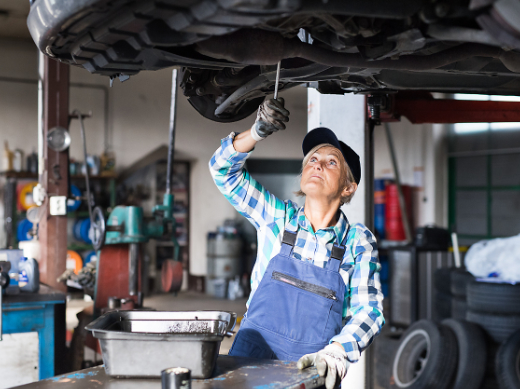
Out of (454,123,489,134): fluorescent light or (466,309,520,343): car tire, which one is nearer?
(466,309,520,343): car tire

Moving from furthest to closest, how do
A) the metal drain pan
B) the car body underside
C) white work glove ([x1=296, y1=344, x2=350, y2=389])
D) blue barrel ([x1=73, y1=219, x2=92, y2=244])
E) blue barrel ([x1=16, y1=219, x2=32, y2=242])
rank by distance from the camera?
blue barrel ([x1=73, y1=219, x2=92, y2=244])
blue barrel ([x1=16, y1=219, x2=32, y2=242])
white work glove ([x1=296, y1=344, x2=350, y2=389])
the metal drain pan
the car body underside

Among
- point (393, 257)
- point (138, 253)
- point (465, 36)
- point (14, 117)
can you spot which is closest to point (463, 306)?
point (393, 257)

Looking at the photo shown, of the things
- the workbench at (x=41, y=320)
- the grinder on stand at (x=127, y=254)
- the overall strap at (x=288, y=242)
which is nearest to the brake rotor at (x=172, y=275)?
the grinder on stand at (x=127, y=254)

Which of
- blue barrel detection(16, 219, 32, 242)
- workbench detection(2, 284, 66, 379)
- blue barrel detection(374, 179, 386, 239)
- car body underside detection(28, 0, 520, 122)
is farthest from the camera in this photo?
blue barrel detection(374, 179, 386, 239)

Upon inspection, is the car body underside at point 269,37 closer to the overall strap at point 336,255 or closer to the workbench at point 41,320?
the overall strap at point 336,255

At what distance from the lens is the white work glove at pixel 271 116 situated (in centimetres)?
150

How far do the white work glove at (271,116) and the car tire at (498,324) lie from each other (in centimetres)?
229

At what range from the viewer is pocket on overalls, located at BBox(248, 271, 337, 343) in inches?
61.5

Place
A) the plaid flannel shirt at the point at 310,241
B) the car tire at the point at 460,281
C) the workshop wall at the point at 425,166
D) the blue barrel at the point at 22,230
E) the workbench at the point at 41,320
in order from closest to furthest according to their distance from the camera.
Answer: the plaid flannel shirt at the point at 310,241
the workbench at the point at 41,320
the car tire at the point at 460,281
the blue barrel at the point at 22,230
the workshop wall at the point at 425,166

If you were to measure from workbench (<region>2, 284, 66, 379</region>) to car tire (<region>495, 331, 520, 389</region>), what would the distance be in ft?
7.57

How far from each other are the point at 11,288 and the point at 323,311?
1745 millimetres

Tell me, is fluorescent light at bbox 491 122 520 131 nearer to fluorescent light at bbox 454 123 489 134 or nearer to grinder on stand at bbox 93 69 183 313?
fluorescent light at bbox 454 123 489 134

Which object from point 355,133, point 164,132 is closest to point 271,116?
point 355,133

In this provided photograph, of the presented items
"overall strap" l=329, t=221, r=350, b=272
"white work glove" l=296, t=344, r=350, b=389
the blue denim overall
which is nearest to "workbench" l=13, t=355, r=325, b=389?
"white work glove" l=296, t=344, r=350, b=389
